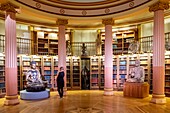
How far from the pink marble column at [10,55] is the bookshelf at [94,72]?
539 cm

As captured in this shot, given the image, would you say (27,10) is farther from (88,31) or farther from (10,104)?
(88,31)

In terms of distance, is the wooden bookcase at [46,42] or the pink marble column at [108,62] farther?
the wooden bookcase at [46,42]

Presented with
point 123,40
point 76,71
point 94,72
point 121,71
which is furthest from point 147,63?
point 76,71

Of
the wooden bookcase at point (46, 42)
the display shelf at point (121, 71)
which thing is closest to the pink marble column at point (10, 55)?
the wooden bookcase at point (46, 42)

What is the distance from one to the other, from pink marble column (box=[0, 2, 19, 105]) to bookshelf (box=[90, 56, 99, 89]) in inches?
212

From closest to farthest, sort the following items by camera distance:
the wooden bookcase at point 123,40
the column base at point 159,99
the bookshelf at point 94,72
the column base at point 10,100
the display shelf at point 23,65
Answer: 1. the column base at point 10,100
2. the column base at point 159,99
3. the display shelf at point 23,65
4. the wooden bookcase at point 123,40
5. the bookshelf at point 94,72

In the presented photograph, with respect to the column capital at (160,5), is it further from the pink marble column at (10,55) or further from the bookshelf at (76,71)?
the bookshelf at (76,71)

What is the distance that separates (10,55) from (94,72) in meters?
5.78

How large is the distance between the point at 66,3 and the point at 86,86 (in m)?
5.38

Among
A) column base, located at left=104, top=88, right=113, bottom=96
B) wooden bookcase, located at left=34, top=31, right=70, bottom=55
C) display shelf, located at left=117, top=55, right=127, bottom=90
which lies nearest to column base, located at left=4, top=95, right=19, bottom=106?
column base, located at left=104, top=88, right=113, bottom=96

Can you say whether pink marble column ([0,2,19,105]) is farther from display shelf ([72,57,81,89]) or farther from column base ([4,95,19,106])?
display shelf ([72,57,81,89])

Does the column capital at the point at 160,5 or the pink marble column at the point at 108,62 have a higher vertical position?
the column capital at the point at 160,5

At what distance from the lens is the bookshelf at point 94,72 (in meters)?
10.9

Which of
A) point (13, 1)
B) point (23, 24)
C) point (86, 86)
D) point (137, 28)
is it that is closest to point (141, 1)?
point (137, 28)
